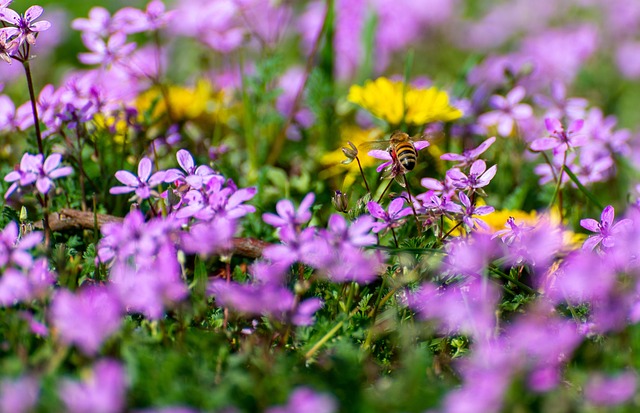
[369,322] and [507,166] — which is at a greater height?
[369,322]

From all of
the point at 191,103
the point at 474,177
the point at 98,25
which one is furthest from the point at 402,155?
the point at 191,103

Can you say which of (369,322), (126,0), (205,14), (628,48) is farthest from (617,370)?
(126,0)

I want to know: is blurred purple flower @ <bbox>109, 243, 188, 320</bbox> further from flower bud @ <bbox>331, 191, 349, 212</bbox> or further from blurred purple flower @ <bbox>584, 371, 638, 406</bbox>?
blurred purple flower @ <bbox>584, 371, 638, 406</bbox>

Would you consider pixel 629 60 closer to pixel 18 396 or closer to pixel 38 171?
pixel 38 171

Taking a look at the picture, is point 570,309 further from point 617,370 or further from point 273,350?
point 273,350

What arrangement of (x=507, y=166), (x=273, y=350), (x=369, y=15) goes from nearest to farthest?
(x=273, y=350)
(x=507, y=166)
(x=369, y=15)

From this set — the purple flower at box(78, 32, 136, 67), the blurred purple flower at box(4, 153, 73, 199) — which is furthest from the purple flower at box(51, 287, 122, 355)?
the purple flower at box(78, 32, 136, 67)

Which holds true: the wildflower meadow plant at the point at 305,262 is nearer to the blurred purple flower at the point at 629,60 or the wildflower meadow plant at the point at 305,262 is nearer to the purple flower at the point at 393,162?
the purple flower at the point at 393,162
